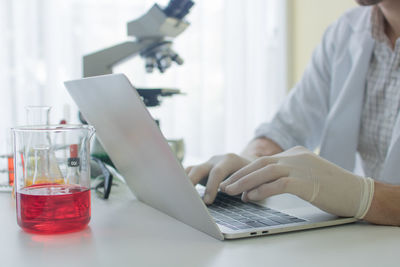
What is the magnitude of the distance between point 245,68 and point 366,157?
1.78 m

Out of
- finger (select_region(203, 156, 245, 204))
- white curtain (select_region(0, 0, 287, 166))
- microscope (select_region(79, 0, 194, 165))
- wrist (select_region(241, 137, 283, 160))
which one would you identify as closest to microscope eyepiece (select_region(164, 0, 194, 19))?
microscope (select_region(79, 0, 194, 165))

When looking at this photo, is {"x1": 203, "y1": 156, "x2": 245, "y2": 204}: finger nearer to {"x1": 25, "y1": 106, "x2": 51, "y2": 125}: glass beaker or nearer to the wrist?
{"x1": 25, "y1": 106, "x2": 51, "y2": 125}: glass beaker

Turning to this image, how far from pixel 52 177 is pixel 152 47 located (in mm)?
642

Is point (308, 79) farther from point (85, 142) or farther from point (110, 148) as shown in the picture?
point (85, 142)

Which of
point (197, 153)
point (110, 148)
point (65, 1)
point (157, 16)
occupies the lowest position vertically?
point (197, 153)

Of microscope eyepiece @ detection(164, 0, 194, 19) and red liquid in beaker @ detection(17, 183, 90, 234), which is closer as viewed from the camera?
red liquid in beaker @ detection(17, 183, 90, 234)

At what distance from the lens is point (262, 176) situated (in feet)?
2.27

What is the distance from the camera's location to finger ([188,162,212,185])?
2.81ft

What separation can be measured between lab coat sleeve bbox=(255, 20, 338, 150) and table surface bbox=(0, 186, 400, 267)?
2.61ft

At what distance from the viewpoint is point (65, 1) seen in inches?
102

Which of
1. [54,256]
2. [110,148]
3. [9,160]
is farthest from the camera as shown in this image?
[9,160]

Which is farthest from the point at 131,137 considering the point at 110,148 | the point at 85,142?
the point at 110,148

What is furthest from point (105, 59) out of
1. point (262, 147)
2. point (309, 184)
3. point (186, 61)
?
point (186, 61)

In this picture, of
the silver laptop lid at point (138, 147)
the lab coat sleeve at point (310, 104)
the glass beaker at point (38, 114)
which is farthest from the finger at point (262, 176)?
the lab coat sleeve at point (310, 104)
